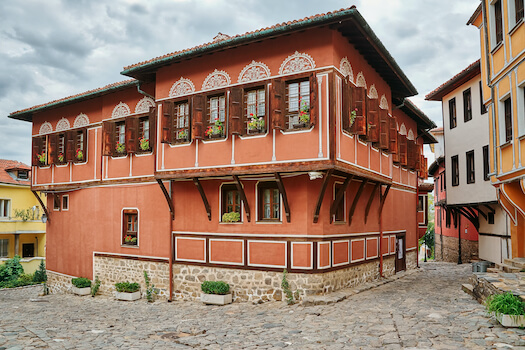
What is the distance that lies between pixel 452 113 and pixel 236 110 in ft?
45.8

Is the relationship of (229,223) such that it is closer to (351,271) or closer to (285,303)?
(285,303)

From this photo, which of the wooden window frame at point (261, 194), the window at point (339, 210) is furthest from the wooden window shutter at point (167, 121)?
the window at point (339, 210)

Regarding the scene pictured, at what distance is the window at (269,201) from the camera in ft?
43.8

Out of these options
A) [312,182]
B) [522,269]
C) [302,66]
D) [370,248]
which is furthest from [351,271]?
[302,66]

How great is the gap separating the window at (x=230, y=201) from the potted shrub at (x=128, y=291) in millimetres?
4701

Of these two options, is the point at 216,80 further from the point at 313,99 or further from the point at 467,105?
the point at 467,105

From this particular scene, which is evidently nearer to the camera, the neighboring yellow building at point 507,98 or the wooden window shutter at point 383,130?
the neighboring yellow building at point 507,98

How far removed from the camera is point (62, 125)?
66.8 feet

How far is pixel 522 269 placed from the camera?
39.5 ft

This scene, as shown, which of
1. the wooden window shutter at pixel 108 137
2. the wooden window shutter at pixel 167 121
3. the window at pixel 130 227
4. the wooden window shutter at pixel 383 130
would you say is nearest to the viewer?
the wooden window shutter at pixel 383 130

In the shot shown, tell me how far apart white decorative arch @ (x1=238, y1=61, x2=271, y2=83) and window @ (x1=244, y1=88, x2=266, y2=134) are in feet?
1.17

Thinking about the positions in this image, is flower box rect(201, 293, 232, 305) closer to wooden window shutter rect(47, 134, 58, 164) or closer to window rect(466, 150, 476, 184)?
wooden window shutter rect(47, 134, 58, 164)

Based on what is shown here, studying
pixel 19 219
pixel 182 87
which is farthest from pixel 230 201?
pixel 19 219

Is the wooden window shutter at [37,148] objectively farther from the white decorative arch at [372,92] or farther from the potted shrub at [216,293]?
the white decorative arch at [372,92]
